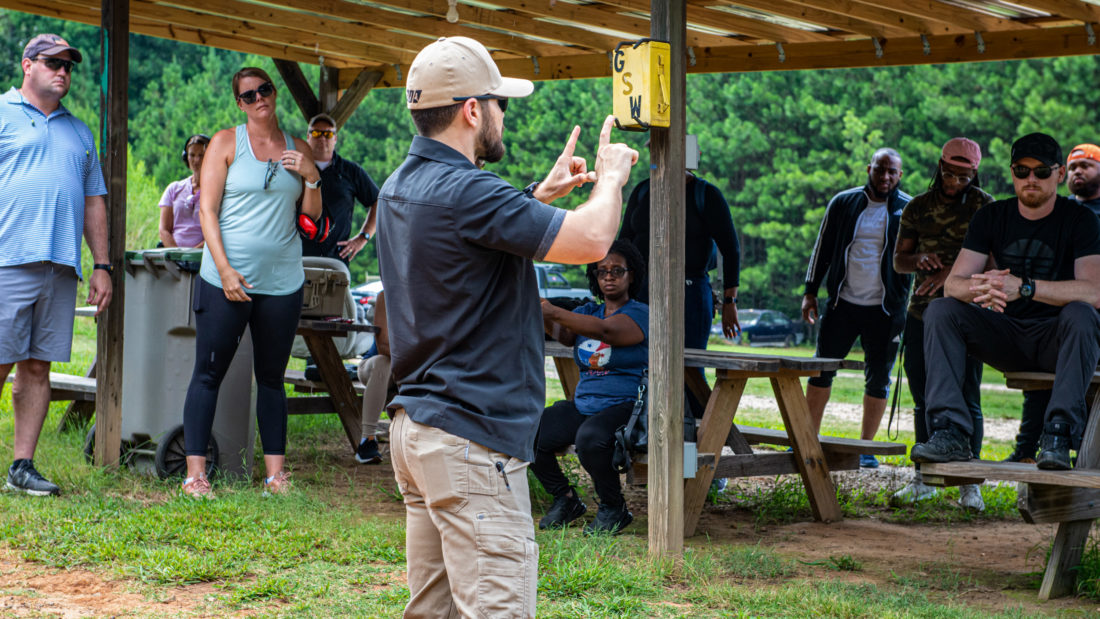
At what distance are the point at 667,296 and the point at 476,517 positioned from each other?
2472mm

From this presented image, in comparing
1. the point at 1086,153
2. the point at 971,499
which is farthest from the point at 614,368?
the point at 1086,153

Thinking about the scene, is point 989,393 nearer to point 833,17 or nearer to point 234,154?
point 833,17

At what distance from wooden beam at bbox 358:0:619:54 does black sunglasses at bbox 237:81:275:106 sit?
5.37ft

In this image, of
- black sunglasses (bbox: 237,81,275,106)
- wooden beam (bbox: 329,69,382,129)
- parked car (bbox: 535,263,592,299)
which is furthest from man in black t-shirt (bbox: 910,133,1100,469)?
parked car (bbox: 535,263,592,299)

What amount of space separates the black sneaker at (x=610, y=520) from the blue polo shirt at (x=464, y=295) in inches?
113

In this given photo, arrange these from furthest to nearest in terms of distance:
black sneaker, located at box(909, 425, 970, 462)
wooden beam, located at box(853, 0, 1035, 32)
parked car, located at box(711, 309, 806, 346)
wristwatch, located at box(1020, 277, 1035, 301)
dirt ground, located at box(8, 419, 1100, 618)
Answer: parked car, located at box(711, 309, 806, 346)
wooden beam, located at box(853, 0, 1035, 32)
wristwatch, located at box(1020, 277, 1035, 301)
black sneaker, located at box(909, 425, 970, 462)
dirt ground, located at box(8, 419, 1100, 618)

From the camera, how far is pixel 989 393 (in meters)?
16.5

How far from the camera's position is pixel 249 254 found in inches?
220

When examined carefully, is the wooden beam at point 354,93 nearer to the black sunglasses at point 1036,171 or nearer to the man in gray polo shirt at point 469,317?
the black sunglasses at point 1036,171

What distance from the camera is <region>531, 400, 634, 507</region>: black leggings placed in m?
5.27

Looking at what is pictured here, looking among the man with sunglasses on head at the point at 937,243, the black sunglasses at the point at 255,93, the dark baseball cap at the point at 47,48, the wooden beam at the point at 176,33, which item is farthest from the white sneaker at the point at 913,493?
the wooden beam at the point at 176,33

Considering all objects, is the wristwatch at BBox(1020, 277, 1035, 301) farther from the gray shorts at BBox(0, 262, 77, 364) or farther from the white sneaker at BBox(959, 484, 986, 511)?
the gray shorts at BBox(0, 262, 77, 364)

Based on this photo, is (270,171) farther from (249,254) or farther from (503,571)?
(503,571)

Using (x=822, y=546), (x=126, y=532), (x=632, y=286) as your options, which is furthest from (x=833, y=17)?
(x=126, y=532)
